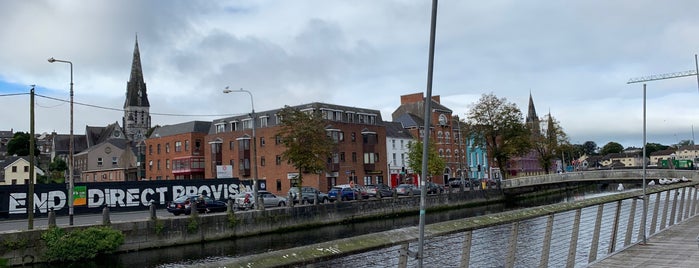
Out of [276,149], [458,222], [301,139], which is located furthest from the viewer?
[276,149]

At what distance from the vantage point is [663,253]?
9.89 meters

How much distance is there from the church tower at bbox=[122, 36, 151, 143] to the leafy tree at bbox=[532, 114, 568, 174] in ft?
363

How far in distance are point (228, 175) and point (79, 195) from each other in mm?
20440

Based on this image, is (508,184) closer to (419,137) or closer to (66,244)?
(419,137)

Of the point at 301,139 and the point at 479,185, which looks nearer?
the point at 301,139

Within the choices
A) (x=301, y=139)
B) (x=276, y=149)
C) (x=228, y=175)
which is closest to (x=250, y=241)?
(x=301, y=139)

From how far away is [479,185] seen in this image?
2844 inches

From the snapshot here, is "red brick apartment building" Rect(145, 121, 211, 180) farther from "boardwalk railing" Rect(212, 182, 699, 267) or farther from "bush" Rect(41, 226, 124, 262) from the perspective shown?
"boardwalk railing" Rect(212, 182, 699, 267)

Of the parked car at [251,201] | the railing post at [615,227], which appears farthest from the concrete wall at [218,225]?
the railing post at [615,227]

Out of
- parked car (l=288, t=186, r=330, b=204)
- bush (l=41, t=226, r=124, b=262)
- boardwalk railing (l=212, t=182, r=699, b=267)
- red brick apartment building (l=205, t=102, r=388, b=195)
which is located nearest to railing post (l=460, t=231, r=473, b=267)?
boardwalk railing (l=212, t=182, r=699, b=267)

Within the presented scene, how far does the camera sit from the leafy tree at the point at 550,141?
8625cm

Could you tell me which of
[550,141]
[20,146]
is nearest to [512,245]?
[550,141]

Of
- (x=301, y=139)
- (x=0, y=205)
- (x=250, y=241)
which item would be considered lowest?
(x=250, y=241)

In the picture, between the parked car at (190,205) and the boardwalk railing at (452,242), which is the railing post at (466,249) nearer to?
the boardwalk railing at (452,242)
